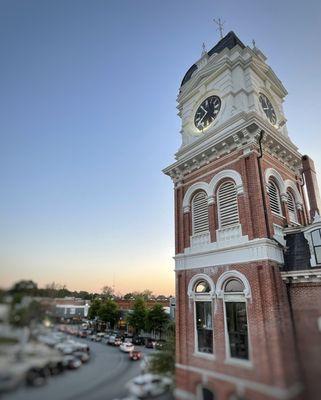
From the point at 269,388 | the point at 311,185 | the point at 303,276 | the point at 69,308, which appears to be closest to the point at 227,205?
the point at 303,276

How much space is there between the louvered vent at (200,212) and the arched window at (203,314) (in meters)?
2.03

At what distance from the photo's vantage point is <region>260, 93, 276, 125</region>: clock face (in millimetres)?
11870

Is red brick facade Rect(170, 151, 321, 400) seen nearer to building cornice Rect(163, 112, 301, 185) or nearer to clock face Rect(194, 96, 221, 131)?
building cornice Rect(163, 112, 301, 185)

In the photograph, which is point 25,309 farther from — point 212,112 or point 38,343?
point 212,112

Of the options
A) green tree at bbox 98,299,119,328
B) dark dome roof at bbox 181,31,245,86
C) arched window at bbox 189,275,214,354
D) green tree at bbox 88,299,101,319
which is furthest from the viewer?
dark dome roof at bbox 181,31,245,86

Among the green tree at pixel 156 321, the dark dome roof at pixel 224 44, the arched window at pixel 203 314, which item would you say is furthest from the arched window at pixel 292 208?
the green tree at pixel 156 321

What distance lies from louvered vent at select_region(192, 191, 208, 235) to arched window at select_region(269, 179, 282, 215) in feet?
8.25

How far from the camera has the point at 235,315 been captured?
27.2 ft

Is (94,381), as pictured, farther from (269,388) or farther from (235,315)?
(235,315)

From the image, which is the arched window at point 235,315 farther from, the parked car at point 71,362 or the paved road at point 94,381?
the parked car at point 71,362

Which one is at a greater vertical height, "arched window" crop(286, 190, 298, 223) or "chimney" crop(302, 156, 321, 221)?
"chimney" crop(302, 156, 321, 221)

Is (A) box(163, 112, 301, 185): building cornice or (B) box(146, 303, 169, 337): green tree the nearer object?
(A) box(163, 112, 301, 185): building cornice

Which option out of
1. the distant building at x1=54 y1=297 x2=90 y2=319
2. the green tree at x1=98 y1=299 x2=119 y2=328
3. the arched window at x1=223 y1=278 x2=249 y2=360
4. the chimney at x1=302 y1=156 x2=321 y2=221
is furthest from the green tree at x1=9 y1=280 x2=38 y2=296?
the chimney at x1=302 y1=156 x2=321 y2=221

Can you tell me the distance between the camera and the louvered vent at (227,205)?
9.77 metres
